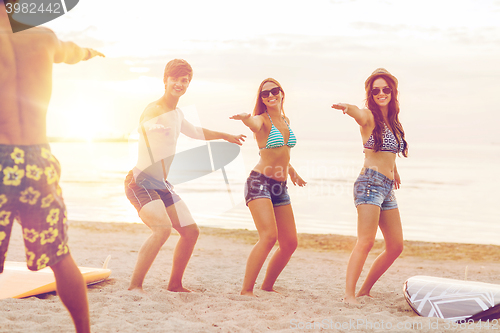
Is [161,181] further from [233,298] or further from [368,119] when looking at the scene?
[368,119]

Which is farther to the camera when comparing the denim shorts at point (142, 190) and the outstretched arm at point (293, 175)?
the outstretched arm at point (293, 175)

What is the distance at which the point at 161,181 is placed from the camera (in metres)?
5.16

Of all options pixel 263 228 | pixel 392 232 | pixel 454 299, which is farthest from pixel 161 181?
pixel 454 299

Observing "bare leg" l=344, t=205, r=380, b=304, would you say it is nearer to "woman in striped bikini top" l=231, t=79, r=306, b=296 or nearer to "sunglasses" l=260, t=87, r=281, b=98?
"woman in striped bikini top" l=231, t=79, r=306, b=296

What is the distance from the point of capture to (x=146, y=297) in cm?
486

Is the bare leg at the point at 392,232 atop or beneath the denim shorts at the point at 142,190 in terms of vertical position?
beneath

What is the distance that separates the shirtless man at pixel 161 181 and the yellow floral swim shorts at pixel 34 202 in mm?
2115

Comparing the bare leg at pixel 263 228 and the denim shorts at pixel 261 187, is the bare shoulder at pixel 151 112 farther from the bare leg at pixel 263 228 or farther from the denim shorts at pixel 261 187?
the bare leg at pixel 263 228

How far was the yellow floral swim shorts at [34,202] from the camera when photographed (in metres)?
2.60

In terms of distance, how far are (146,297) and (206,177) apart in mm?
25694

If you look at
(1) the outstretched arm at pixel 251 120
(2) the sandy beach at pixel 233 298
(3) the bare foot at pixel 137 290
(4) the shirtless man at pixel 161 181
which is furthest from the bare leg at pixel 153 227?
(1) the outstretched arm at pixel 251 120

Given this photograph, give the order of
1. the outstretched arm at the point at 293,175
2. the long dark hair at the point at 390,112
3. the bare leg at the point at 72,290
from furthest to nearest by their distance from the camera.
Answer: the outstretched arm at the point at 293,175
the long dark hair at the point at 390,112
the bare leg at the point at 72,290

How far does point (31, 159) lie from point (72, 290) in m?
0.84

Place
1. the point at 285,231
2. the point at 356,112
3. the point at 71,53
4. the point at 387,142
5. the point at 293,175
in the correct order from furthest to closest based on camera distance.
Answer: the point at 293,175 < the point at 285,231 < the point at 387,142 < the point at 356,112 < the point at 71,53
